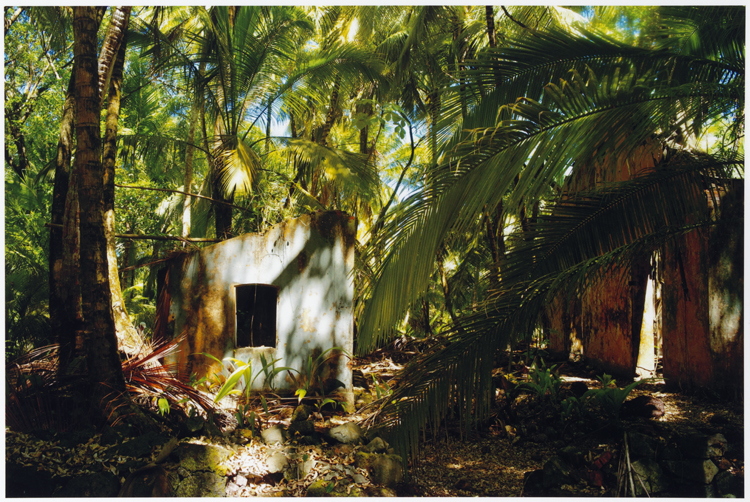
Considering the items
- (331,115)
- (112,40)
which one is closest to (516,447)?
(112,40)

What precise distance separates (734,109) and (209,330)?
183 inches

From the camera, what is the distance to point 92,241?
10.8ft

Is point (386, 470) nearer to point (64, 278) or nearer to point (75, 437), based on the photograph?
point (75, 437)

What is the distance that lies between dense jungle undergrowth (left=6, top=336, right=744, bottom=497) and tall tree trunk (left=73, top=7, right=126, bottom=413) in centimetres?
23

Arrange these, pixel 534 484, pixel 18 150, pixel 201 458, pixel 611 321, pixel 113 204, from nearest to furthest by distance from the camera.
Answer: pixel 201 458, pixel 534 484, pixel 113 204, pixel 611 321, pixel 18 150

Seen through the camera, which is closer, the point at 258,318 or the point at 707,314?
the point at 707,314

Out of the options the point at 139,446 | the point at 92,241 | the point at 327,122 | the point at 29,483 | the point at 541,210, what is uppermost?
the point at 327,122

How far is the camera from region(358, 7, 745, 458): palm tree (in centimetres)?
246

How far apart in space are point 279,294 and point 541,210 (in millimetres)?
2975

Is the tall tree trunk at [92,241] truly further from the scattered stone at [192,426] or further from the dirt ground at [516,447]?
the dirt ground at [516,447]

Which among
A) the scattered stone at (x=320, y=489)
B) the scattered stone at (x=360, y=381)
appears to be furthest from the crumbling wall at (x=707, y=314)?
the scattered stone at (x=360, y=381)

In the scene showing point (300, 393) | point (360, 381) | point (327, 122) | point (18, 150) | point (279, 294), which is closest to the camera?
point (300, 393)

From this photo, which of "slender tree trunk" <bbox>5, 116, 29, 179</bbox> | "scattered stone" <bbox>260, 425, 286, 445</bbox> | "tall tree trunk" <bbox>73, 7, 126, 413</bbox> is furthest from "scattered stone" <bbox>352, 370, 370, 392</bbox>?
"slender tree trunk" <bbox>5, 116, 29, 179</bbox>

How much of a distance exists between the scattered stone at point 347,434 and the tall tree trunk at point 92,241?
5.22ft
